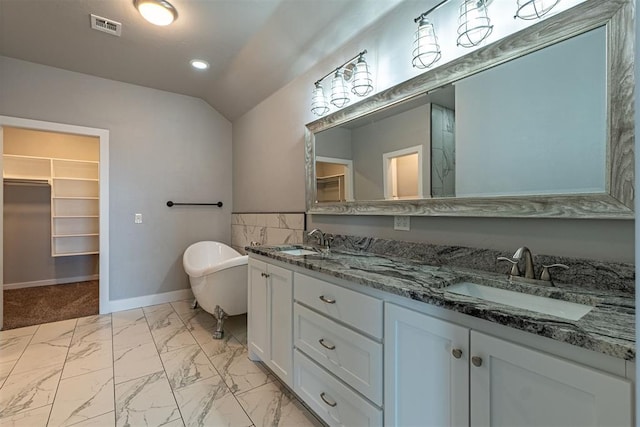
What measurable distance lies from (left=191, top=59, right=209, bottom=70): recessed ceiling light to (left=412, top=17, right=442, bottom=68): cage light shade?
2.16 meters

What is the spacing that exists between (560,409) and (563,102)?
41.5 inches

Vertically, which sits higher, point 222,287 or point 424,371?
point 424,371

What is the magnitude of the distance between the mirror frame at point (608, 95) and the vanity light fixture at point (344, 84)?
389 millimetres

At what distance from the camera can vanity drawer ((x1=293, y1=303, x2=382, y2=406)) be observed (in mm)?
1187

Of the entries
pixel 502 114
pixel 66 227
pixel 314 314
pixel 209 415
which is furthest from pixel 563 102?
pixel 66 227

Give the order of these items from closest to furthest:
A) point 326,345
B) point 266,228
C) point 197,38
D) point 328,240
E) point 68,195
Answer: point 326,345, point 328,240, point 197,38, point 266,228, point 68,195

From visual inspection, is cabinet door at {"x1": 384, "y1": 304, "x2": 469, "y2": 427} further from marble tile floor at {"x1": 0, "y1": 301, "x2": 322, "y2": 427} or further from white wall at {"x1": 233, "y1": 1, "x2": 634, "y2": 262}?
marble tile floor at {"x1": 0, "y1": 301, "x2": 322, "y2": 427}

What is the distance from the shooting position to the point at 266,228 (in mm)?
3156

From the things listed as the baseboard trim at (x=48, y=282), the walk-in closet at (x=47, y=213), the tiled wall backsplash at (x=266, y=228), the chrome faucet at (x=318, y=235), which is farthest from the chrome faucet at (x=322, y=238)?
the baseboard trim at (x=48, y=282)

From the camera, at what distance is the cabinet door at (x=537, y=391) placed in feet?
2.15

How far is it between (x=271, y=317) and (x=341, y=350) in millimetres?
693

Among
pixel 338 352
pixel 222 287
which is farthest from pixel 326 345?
pixel 222 287

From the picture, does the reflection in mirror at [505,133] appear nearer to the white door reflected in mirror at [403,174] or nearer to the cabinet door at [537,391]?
the white door reflected in mirror at [403,174]

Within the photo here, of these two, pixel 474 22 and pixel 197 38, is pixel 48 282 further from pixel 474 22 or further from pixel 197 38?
pixel 474 22
